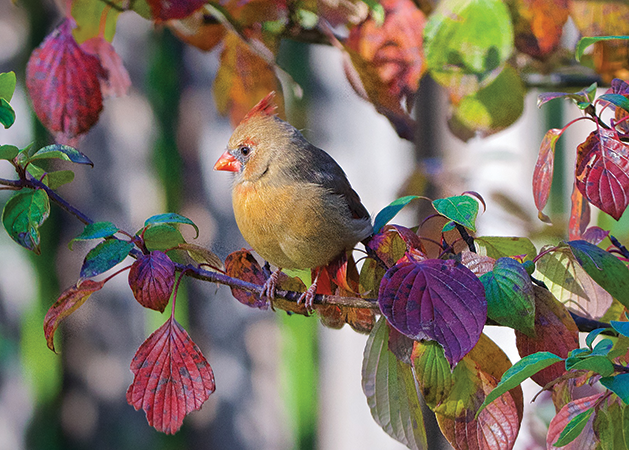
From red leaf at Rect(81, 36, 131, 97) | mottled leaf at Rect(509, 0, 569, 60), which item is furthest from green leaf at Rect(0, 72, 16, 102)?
mottled leaf at Rect(509, 0, 569, 60)

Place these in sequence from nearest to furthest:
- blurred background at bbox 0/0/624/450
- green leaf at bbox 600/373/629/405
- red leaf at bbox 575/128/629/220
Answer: green leaf at bbox 600/373/629/405 → red leaf at bbox 575/128/629/220 → blurred background at bbox 0/0/624/450

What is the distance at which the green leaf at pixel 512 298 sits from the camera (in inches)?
15.7

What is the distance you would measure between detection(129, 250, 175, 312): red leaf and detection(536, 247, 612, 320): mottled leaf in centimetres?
35

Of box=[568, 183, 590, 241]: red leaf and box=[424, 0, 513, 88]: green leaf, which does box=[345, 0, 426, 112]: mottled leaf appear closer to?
box=[424, 0, 513, 88]: green leaf

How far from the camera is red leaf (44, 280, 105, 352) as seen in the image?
0.46 meters

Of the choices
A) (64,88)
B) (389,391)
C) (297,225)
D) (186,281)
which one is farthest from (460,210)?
(186,281)

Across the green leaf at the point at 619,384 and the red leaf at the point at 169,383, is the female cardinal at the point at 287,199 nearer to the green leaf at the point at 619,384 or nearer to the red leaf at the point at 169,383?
the red leaf at the point at 169,383

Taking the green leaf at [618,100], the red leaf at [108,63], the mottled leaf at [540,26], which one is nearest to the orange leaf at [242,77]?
the red leaf at [108,63]

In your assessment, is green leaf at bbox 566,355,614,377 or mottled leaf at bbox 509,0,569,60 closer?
green leaf at bbox 566,355,614,377

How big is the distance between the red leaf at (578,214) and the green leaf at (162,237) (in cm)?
41

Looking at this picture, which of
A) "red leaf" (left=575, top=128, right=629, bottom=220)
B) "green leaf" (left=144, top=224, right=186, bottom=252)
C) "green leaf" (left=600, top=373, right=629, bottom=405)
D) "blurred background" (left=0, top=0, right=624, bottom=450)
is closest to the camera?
"green leaf" (left=600, top=373, right=629, bottom=405)

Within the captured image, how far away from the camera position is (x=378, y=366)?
49 cm

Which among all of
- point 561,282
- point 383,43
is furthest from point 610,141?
point 383,43

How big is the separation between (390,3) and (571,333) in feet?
1.68
